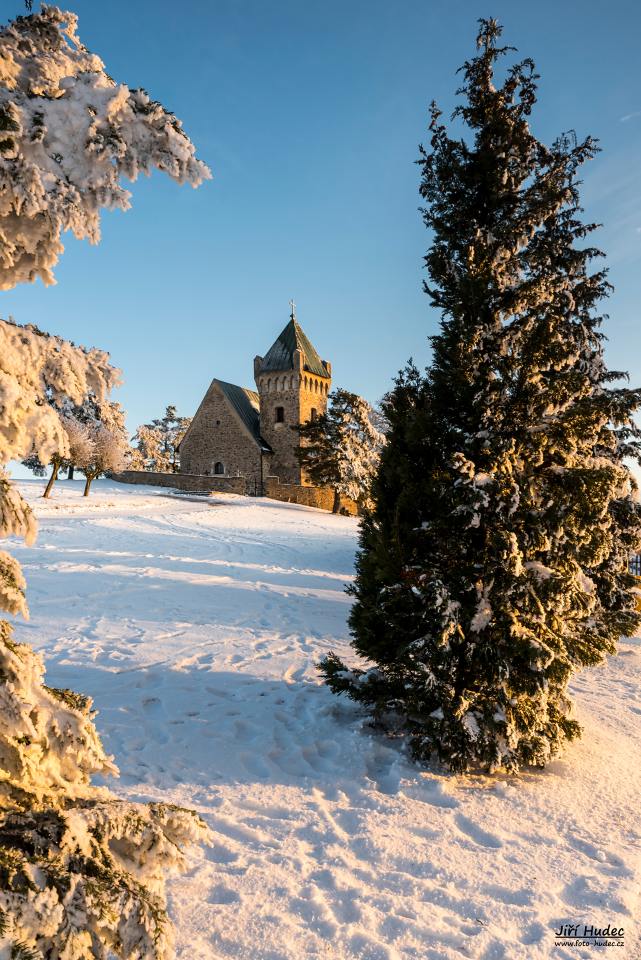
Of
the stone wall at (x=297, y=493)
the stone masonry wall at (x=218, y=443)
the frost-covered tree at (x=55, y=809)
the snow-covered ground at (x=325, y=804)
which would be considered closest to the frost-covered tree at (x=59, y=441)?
the frost-covered tree at (x=55, y=809)

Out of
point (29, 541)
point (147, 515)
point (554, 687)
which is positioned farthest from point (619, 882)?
point (147, 515)

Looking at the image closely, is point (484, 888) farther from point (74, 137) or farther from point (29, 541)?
point (74, 137)

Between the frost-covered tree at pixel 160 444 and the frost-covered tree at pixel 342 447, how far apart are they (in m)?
28.6

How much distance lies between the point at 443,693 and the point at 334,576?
1074cm

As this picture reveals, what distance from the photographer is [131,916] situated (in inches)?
75.0

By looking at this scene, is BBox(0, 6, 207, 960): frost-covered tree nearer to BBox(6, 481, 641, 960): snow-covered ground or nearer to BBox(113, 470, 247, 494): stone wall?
BBox(6, 481, 641, 960): snow-covered ground

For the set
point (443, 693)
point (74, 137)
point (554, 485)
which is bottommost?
point (443, 693)

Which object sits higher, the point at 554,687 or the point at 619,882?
the point at 554,687

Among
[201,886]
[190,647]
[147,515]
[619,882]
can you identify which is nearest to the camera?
[201,886]

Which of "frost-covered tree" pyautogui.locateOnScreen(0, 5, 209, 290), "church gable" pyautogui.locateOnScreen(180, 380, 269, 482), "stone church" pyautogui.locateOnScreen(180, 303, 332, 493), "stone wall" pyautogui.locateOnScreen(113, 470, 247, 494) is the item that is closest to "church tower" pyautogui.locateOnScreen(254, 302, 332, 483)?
"stone church" pyautogui.locateOnScreen(180, 303, 332, 493)

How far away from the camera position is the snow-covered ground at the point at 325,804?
120 inches

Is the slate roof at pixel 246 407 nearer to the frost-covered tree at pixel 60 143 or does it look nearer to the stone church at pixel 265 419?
the stone church at pixel 265 419

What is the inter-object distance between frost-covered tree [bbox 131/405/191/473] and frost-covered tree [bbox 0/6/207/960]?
58.7 meters

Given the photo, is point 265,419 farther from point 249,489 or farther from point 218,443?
point 249,489
